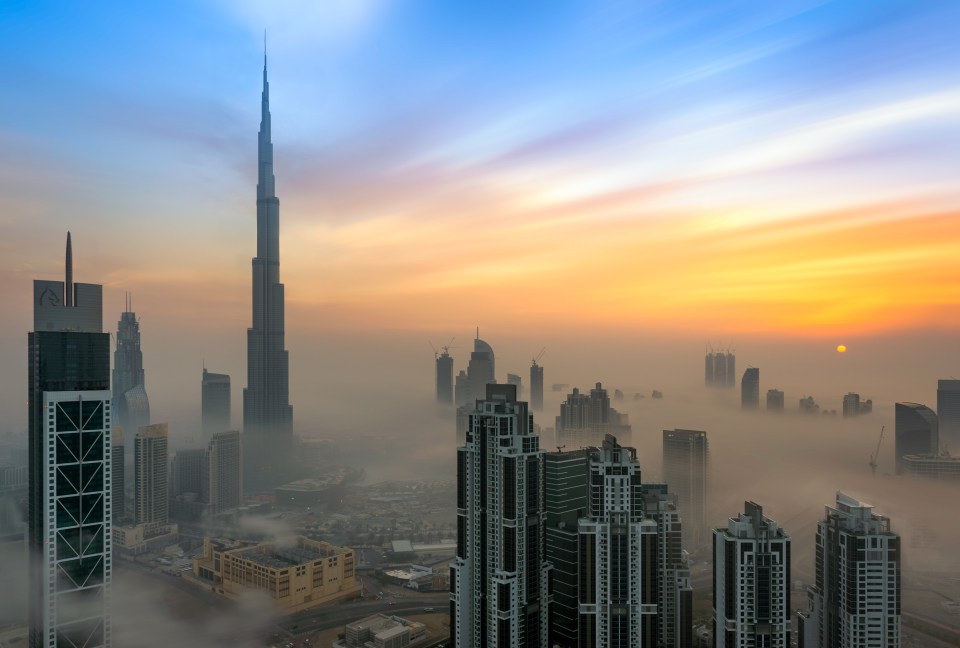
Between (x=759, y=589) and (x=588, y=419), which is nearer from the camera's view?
(x=759, y=589)

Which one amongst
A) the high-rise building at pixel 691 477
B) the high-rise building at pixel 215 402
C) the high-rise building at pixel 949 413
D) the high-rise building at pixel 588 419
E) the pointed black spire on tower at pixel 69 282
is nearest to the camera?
the pointed black spire on tower at pixel 69 282

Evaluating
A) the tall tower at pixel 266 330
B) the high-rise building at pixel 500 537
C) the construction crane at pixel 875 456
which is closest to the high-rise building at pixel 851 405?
the construction crane at pixel 875 456

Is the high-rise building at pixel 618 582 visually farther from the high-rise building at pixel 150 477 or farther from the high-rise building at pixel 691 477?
the high-rise building at pixel 150 477

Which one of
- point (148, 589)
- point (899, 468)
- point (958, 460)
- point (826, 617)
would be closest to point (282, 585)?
point (148, 589)

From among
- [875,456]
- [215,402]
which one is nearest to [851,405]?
[875,456]

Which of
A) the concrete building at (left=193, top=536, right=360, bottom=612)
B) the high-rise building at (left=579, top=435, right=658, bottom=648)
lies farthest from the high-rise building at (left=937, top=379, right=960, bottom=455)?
the concrete building at (left=193, top=536, right=360, bottom=612)

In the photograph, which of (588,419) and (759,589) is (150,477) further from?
(759,589)

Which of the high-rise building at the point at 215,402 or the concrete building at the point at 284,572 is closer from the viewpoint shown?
the concrete building at the point at 284,572
